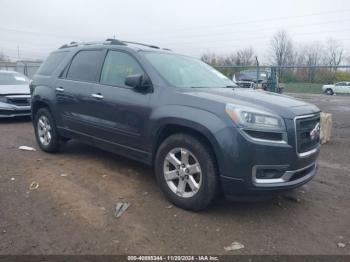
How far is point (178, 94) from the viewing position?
410 centimetres

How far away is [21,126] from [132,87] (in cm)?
604

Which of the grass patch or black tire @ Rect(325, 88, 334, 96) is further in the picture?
black tire @ Rect(325, 88, 334, 96)

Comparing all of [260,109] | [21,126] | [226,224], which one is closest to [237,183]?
[226,224]

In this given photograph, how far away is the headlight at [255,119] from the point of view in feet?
11.7

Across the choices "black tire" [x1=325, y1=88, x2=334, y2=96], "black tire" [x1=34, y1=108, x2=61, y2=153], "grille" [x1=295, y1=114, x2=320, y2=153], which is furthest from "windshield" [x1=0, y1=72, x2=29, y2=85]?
"black tire" [x1=325, y1=88, x2=334, y2=96]

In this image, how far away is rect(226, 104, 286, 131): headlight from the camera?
3.56 meters

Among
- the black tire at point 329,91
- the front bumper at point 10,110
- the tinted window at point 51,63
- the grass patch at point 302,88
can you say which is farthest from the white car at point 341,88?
the tinted window at point 51,63

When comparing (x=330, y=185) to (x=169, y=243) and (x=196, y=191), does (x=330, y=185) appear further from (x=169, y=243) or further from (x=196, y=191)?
(x=169, y=243)

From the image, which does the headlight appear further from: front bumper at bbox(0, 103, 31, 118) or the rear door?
front bumper at bbox(0, 103, 31, 118)

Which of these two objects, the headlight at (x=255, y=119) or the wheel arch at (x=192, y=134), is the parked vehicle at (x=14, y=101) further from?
the headlight at (x=255, y=119)

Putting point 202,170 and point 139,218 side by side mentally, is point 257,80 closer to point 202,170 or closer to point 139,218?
point 202,170

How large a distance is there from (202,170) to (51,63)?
3928mm

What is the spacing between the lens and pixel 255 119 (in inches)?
141

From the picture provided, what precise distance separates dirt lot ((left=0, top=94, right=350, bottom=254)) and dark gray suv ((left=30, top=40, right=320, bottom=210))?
0.38 metres
